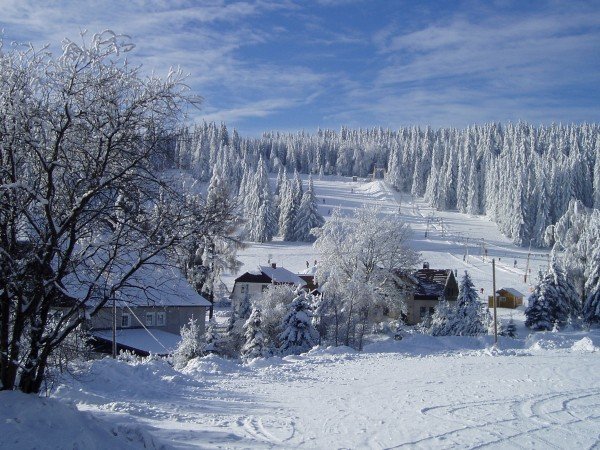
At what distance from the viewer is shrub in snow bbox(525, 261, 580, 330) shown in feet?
131

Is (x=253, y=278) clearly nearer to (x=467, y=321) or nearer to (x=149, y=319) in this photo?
(x=149, y=319)

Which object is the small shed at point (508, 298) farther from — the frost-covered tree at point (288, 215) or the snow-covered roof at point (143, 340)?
the frost-covered tree at point (288, 215)

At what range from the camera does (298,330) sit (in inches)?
1054

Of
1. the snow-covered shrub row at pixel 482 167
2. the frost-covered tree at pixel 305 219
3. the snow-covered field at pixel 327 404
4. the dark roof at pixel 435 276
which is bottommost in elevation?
the dark roof at pixel 435 276

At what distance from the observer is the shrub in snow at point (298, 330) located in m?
26.5

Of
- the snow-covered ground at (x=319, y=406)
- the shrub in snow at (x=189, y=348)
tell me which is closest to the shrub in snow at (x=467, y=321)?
the snow-covered ground at (x=319, y=406)

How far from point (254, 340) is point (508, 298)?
35.1 meters

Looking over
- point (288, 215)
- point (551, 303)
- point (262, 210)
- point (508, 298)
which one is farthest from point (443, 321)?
point (262, 210)

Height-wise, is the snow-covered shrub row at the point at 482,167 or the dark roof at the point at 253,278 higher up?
the snow-covered shrub row at the point at 482,167

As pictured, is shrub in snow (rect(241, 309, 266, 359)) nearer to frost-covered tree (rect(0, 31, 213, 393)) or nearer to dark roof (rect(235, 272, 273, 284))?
frost-covered tree (rect(0, 31, 213, 393))

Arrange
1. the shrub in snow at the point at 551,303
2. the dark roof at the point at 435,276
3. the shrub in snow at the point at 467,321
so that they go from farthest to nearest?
the dark roof at the point at 435,276
the shrub in snow at the point at 551,303
the shrub in snow at the point at 467,321

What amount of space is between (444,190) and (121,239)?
400 feet

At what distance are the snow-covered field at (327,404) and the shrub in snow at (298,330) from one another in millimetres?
3603

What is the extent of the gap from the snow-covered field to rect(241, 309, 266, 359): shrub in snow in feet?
13.3
